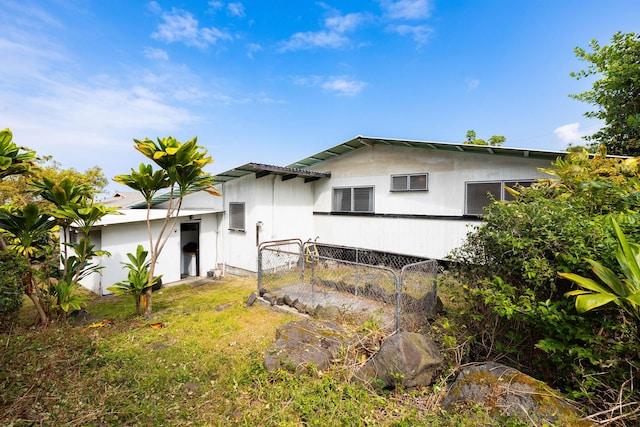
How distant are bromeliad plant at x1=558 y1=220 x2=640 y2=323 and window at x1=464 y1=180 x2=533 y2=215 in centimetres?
505

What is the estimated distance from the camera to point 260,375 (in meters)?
3.58

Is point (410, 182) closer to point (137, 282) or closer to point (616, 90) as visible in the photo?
point (137, 282)

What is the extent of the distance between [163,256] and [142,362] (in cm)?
576

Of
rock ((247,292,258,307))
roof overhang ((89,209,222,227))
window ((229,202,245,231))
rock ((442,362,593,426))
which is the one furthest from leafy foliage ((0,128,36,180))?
rock ((442,362,593,426))

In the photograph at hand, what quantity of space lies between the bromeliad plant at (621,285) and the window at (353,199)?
7.07 meters

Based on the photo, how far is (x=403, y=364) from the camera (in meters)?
3.40

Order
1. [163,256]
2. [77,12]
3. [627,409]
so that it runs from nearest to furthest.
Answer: [627,409], [77,12], [163,256]

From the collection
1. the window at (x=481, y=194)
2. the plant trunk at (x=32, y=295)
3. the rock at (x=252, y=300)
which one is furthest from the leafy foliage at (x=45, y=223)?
the window at (x=481, y=194)

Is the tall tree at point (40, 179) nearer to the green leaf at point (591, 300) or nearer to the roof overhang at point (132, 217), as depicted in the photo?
the roof overhang at point (132, 217)

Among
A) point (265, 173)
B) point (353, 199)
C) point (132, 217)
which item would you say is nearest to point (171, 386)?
point (132, 217)

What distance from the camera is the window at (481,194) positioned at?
7086 millimetres

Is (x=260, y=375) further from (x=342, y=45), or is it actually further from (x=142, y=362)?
(x=342, y=45)

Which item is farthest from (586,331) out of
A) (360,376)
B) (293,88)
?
(293,88)

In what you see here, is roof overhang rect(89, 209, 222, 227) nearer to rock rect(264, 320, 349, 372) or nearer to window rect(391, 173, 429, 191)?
rock rect(264, 320, 349, 372)
